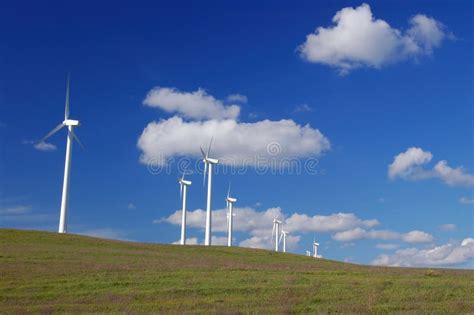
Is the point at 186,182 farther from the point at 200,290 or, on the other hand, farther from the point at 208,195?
the point at 200,290

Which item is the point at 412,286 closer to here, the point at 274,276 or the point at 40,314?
the point at 274,276

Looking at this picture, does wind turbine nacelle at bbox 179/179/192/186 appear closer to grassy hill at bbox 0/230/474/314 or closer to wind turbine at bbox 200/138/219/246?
wind turbine at bbox 200/138/219/246

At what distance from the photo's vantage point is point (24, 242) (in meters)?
79.9

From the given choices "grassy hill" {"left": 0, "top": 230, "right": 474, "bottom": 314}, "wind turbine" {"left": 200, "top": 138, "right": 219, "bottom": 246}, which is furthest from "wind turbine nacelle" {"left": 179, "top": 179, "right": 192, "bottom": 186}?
"grassy hill" {"left": 0, "top": 230, "right": 474, "bottom": 314}

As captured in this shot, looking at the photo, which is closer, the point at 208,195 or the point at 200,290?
the point at 200,290

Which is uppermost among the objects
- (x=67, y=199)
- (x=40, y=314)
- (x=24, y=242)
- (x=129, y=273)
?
(x=67, y=199)

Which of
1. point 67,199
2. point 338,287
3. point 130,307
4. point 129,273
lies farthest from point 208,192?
point 130,307

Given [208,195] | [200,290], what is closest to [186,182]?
[208,195]

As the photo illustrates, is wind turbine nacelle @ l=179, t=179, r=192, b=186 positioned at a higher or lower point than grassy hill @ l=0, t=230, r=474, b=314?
higher

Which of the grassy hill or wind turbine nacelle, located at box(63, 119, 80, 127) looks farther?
wind turbine nacelle, located at box(63, 119, 80, 127)

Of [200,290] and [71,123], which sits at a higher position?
[71,123]

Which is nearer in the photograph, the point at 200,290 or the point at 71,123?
the point at 200,290

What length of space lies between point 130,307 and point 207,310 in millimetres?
4009

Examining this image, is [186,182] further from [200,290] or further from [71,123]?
[200,290]
